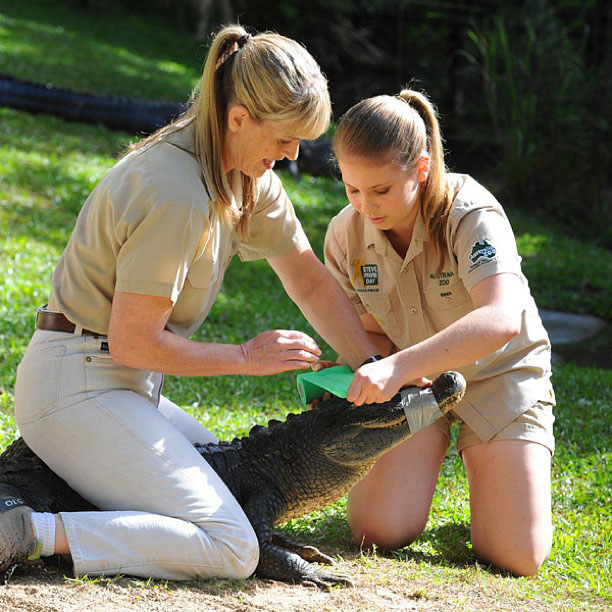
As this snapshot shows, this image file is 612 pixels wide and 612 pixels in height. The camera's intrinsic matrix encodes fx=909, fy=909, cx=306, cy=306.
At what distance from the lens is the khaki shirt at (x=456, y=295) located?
313cm

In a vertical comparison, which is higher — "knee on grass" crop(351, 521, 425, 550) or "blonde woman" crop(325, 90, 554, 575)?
"blonde woman" crop(325, 90, 554, 575)

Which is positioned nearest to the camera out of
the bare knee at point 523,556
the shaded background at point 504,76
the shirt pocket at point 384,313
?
the bare knee at point 523,556

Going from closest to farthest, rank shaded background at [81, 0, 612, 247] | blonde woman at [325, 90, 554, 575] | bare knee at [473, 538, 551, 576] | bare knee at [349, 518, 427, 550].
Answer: blonde woman at [325, 90, 554, 575] < bare knee at [473, 538, 551, 576] < bare knee at [349, 518, 427, 550] < shaded background at [81, 0, 612, 247]

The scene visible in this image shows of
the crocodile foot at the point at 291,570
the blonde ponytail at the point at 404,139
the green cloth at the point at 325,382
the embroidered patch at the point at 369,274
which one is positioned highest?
the blonde ponytail at the point at 404,139

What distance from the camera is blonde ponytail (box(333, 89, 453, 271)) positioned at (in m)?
2.95

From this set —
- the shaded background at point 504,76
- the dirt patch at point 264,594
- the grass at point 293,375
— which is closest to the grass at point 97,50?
the grass at point 293,375

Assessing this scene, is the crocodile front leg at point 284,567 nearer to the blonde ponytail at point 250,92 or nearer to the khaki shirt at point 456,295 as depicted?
the khaki shirt at point 456,295

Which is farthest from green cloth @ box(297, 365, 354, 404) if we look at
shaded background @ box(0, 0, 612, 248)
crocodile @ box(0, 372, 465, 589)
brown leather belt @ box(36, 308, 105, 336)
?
shaded background @ box(0, 0, 612, 248)

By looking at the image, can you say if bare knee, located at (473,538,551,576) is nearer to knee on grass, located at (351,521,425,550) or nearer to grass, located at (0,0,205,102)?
knee on grass, located at (351,521,425,550)

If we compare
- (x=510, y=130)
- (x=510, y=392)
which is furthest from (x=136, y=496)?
(x=510, y=130)

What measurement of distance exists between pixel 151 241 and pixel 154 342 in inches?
11.7

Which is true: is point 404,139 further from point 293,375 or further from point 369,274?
point 293,375

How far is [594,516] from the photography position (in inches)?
142

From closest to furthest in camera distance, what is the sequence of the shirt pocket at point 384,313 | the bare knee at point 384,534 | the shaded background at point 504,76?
the bare knee at point 384,534 → the shirt pocket at point 384,313 → the shaded background at point 504,76
